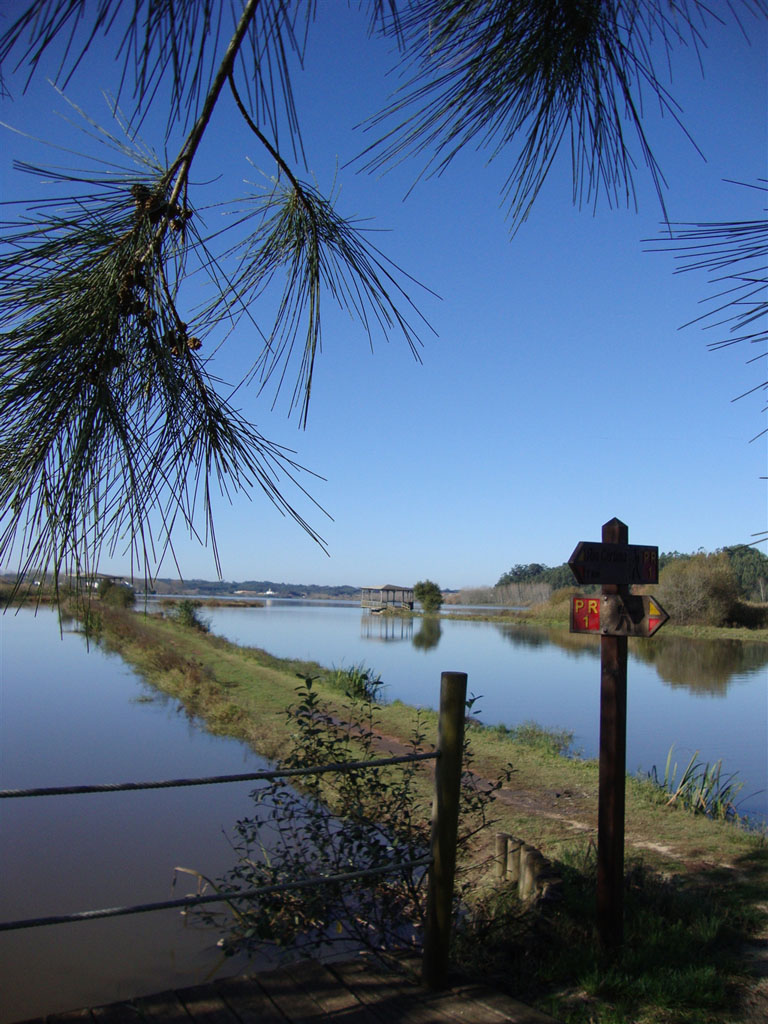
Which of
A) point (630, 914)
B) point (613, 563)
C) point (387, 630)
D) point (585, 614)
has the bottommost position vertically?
point (387, 630)

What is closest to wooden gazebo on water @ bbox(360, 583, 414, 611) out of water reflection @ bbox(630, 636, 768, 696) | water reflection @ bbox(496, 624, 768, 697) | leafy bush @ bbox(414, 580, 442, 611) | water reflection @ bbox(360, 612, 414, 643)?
leafy bush @ bbox(414, 580, 442, 611)

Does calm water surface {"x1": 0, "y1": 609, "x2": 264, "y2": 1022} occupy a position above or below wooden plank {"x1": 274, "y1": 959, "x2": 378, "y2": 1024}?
below

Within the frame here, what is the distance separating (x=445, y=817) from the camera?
2.18 metres

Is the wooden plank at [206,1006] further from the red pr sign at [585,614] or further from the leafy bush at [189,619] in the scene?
the leafy bush at [189,619]

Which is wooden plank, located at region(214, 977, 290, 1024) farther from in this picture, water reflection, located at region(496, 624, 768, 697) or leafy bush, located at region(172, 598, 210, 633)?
leafy bush, located at region(172, 598, 210, 633)

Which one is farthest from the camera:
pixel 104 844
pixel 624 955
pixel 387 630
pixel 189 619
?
pixel 387 630

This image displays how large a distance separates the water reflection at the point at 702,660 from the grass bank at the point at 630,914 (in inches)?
355

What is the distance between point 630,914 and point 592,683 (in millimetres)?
13289

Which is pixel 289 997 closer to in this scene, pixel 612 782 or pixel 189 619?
pixel 612 782

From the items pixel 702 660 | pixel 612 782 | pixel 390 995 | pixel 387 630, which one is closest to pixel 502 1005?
pixel 390 995

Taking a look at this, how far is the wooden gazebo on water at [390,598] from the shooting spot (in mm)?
60144

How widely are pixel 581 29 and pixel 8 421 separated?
129 cm

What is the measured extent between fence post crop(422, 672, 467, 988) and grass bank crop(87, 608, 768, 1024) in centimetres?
54

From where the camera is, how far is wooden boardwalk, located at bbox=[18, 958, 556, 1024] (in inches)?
73.5
